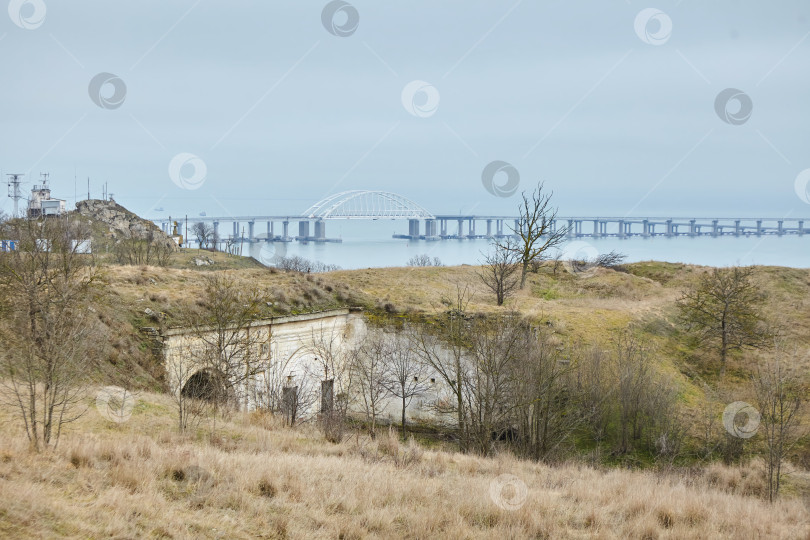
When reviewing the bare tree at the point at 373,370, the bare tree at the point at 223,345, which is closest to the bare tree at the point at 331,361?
the bare tree at the point at 373,370

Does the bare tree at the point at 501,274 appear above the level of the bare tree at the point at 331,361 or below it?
above

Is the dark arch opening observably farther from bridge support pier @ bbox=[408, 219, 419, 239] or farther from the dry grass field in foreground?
bridge support pier @ bbox=[408, 219, 419, 239]

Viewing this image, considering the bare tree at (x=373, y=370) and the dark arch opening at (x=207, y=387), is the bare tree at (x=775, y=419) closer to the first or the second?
the bare tree at (x=373, y=370)

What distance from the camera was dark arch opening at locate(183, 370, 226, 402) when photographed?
58.4 ft

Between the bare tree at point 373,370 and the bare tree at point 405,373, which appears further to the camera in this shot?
the bare tree at point 405,373

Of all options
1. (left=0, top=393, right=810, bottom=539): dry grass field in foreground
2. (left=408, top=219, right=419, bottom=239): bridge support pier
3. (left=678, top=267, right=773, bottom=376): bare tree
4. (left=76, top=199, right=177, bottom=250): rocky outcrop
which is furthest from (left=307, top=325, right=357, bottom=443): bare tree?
(left=408, top=219, right=419, bottom=239): bridge support pier

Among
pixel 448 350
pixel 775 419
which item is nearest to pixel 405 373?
pixel 448 350

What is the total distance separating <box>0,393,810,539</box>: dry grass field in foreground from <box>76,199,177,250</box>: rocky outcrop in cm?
6655

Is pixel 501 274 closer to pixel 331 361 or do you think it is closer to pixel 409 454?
pixel 331 361

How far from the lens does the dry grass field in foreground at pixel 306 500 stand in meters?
7.40

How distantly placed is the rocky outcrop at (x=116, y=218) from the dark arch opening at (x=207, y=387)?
2105 inches

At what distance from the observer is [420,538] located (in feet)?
26.6

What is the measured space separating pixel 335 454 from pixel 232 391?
291 inches

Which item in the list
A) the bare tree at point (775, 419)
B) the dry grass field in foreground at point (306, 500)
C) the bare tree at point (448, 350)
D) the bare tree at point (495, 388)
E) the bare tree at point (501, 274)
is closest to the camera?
the dry grass field in foreground at point (306, 500)
